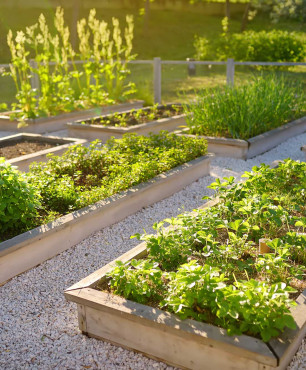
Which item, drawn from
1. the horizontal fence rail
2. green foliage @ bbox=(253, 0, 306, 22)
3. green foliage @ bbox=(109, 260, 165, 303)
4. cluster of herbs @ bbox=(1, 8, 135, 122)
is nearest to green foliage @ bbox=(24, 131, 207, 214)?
green foliage @ bbox=(109, 260, 165, 303)

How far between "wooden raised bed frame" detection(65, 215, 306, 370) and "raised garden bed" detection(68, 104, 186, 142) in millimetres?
5074

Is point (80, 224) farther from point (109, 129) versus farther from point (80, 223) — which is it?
point (109, 129)

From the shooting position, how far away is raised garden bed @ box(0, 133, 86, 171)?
6514mm

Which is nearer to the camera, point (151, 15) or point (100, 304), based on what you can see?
point (100, 304)

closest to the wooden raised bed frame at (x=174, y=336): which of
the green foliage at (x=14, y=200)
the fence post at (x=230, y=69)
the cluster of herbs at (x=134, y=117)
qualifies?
the green foliage at (x=14, y=200)

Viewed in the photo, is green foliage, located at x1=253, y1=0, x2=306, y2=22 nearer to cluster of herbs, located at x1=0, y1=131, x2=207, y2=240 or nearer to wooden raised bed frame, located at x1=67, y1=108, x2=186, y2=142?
wooden raised bed frame, located at x1=67, y1=108, x2=186, y2=142

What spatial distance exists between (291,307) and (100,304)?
1144 mm

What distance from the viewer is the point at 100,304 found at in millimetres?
3082

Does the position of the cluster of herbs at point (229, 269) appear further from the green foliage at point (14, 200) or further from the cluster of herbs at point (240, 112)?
the cluster of herbs at point (240, 112)

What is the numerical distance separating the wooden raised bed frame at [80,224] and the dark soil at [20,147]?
2.29m

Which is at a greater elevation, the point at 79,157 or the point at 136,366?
the point at 79,157

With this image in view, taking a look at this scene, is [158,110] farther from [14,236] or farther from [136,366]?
[136,366]

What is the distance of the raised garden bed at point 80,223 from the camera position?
4.00 meters

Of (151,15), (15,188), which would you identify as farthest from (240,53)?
(15,188)
